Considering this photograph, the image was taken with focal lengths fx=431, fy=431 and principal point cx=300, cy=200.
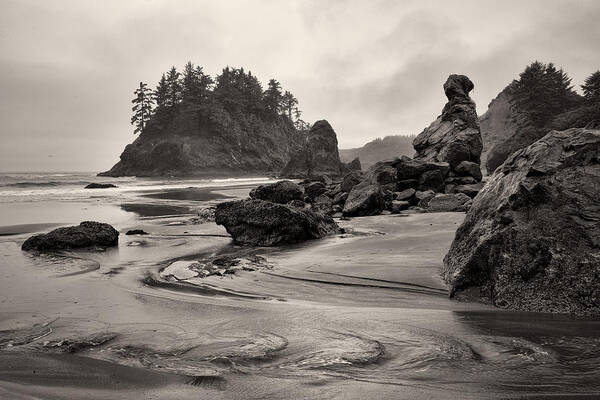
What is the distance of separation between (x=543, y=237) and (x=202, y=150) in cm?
7682

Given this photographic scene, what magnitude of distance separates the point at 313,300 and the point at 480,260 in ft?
6.34

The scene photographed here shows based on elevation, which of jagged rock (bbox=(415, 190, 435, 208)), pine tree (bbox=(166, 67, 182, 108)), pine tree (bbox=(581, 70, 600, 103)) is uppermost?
pine tree (bbox=(166, 67, 182, 108))

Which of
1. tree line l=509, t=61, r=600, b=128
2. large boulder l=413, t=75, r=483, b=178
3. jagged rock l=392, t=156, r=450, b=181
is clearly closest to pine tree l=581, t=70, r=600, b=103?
tree line l=509, t=61, r=600, b=128

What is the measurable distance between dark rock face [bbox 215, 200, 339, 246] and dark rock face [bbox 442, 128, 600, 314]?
433 centimetres

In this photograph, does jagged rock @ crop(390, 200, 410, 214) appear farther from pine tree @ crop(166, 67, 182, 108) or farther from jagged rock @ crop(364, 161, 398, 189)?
pine tree @ crop(166, 67, 182, 108)

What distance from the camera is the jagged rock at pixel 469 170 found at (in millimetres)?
20805

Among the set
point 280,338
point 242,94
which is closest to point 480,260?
point 280,338

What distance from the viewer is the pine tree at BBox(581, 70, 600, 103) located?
4179 cm

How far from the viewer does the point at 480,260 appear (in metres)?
4.79

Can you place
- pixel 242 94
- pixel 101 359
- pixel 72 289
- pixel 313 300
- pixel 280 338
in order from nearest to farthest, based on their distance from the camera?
1. pixel 101 359
2. pixel 280 338
3. pixel 313 300
4. pixel 72 289
5. pixel 242 94

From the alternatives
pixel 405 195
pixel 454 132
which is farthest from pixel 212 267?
pixel 454 132

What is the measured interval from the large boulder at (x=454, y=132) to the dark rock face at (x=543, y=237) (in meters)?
17.7

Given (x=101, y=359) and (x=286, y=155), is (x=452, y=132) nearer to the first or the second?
(x=101, y=359)

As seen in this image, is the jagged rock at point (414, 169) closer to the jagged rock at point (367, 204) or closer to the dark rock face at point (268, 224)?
the jagged rock at point (367, 204)
